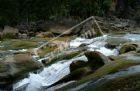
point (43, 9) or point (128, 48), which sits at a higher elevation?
point (128, 48)

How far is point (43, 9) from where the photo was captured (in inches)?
1816

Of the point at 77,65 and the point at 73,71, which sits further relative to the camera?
the point at 77,65

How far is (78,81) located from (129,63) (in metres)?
1.85

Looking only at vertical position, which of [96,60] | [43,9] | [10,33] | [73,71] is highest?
[96,60]

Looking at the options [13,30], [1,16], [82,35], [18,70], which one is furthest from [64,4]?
[18,70]

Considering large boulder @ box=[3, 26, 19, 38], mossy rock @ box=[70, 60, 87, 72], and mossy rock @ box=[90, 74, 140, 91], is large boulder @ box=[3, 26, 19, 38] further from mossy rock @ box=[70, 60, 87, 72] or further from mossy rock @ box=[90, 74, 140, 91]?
mossy rock @ box=[90, 74, 140, 91]

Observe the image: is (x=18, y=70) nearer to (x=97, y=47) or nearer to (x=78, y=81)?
(x=78, y=81)

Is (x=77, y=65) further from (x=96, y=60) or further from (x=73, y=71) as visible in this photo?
(x=96, y=60)

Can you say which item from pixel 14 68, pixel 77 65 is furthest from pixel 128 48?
pixel 14 68

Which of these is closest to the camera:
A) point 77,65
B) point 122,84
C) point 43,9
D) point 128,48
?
point 122,84

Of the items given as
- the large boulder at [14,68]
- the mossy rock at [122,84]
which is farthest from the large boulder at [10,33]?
the mossy rock at [122,84]

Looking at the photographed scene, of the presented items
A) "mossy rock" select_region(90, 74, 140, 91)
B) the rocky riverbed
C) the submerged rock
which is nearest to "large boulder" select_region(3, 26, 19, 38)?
the rocky riverbed

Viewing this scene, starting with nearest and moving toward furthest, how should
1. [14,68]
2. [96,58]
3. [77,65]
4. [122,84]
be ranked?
[122,84] < [96,58] < [77,65] < [14,68]

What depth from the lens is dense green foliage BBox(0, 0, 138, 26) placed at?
44812mm
